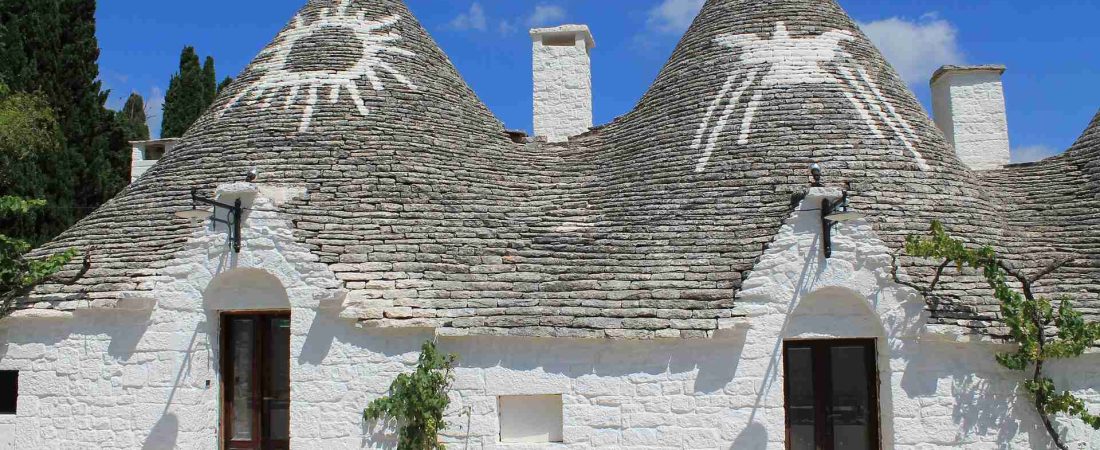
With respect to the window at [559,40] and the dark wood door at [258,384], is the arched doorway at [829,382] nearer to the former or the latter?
the dark wood door at [258,384]

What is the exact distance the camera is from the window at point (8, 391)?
8.76 meters

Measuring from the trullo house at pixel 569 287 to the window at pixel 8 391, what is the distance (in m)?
0.04

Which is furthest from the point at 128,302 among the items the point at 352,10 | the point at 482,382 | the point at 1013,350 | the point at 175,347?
the point at 1013,350

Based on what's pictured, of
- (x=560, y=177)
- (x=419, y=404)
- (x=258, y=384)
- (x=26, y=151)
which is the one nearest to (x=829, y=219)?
(x=560, y=177)

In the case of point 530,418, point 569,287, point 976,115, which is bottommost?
point 530,418

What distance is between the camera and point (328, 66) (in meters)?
10.8

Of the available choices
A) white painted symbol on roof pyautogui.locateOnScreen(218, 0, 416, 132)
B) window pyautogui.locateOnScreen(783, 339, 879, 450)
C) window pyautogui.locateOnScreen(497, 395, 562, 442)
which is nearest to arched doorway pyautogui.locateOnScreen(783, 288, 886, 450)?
window pyautogui.locateOnScreen(783, 339, 879, 450)

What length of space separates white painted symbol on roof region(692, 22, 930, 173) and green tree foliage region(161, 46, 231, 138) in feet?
58.1

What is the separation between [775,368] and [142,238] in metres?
6.75

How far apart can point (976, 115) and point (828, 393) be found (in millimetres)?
Result: 6227

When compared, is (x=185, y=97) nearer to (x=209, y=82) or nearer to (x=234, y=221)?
(x=209, y=82)

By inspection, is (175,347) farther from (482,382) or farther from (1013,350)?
(1013,350)

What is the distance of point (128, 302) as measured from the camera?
8266mm

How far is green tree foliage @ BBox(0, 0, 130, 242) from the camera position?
17453mm
